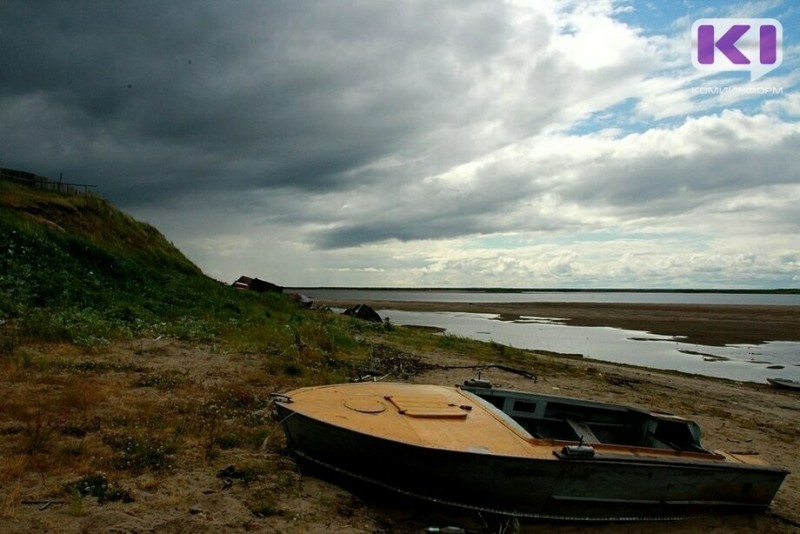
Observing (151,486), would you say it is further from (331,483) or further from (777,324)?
(777,324)

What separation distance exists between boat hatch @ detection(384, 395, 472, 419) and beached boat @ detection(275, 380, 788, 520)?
0.04 ft

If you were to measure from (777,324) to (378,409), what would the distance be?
49320 mm

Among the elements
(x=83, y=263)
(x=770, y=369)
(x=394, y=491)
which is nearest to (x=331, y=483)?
(x=394, y=491)

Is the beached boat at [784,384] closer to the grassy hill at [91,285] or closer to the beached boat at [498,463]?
the beached boat at [498,463]

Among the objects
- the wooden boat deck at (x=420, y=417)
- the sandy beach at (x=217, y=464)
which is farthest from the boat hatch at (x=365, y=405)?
the sandy beach at (x=217, y=464)

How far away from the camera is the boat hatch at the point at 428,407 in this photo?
6336 mm

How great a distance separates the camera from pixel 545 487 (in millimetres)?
5574

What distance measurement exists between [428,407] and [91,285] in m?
14.7

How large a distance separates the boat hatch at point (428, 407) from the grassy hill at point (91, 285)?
827 centimetres

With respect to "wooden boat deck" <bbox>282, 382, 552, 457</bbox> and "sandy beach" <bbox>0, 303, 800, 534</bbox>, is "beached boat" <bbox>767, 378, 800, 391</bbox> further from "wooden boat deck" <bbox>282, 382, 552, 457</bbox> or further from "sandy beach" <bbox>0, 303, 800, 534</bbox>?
"wooden boat deck" <bbox>282, 382, 552, 457</bbox>

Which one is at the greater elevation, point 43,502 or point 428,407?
point 428,407

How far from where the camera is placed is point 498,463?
Result: 5391mm

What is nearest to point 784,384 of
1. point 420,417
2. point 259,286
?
point 420,417

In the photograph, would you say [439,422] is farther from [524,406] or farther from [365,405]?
[524,406]
